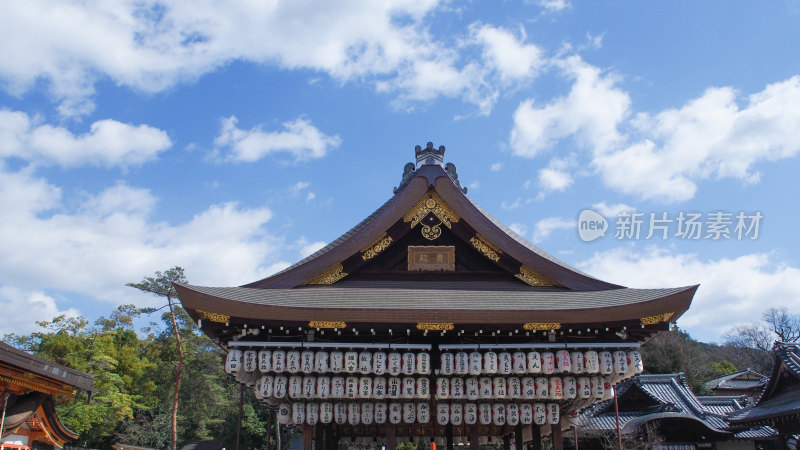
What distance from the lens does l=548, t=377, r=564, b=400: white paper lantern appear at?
11008 millimetres

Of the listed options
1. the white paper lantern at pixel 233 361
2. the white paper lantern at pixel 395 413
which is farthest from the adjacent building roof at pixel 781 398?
Answer: the white paper lantern at pixel 233 361

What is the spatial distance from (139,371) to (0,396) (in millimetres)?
36328

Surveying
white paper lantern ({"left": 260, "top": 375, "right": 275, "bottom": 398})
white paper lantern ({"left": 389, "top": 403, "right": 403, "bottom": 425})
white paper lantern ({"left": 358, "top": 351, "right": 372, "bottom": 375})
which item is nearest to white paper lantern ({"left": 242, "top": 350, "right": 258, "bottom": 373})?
white paper lantern ({"left": 260, "top": 375, "right": 275, "bottom": 398})

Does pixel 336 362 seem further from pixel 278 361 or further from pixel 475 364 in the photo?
pixel 475 364

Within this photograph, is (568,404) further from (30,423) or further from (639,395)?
(639,395)

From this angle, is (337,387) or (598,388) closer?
(337,387)

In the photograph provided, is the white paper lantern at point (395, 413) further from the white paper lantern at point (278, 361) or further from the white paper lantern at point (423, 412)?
the white paper lantern at point (278, 361)

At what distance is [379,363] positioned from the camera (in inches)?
420

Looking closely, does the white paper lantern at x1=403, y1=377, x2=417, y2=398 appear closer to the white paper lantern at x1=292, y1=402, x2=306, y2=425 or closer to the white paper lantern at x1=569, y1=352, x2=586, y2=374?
the white paper lantern at x1=292, y1=402, x2=306, y2=425

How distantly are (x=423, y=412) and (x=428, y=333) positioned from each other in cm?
169

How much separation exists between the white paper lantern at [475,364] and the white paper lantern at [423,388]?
3.01 feet

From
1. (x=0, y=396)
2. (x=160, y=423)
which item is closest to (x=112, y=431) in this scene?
(x=160, y=423)

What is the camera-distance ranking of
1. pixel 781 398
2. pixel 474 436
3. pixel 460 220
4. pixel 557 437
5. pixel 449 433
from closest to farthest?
pixel 557 437 < pixel 474 436 < pixel 460 220 < pixel 449 433 < pixel 781 398

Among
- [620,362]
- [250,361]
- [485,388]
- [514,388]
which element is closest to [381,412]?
[485,388]
